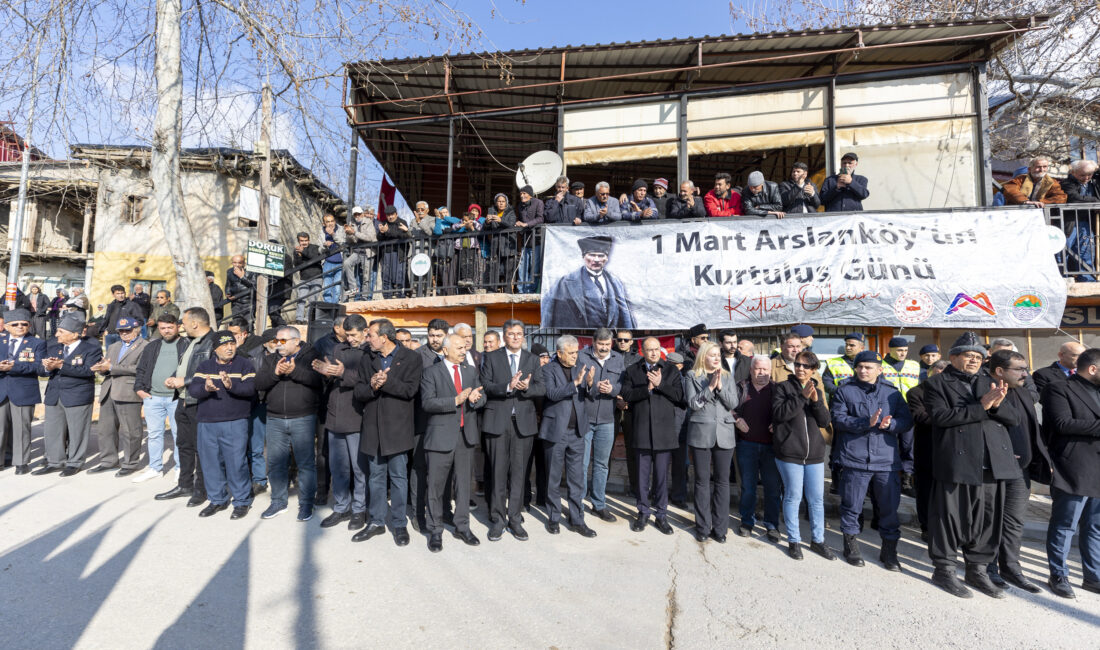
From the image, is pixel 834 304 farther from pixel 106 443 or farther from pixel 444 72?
pixel 106 443

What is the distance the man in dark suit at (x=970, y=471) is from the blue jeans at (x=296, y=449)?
529 centimetres

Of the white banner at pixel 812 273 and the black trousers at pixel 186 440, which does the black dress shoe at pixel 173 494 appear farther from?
the white banner at pixel 812 273

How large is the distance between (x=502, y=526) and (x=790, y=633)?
2.45 metres

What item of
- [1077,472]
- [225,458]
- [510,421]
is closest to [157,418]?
[225,458]

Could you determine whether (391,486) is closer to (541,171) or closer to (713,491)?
(713,491)

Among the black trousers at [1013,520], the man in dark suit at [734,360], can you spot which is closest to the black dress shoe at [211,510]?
the man in dark suit at [734,360]

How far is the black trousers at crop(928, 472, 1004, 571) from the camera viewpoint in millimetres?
3805

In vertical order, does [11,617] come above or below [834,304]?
below

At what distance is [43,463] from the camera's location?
662 cm

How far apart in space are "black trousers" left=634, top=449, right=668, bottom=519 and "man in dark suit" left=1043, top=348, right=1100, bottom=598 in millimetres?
2840

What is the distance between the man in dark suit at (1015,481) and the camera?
382 centimetres

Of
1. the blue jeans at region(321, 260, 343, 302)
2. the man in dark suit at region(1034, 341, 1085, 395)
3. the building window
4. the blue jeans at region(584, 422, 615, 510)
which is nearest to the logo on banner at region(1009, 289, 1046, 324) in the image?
the man in dark suit at region(1034, 341, 1085, 395)

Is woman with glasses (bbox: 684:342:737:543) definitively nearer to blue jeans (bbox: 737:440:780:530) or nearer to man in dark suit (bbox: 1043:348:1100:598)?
blue jeans (bbox: 737:440:780:530)

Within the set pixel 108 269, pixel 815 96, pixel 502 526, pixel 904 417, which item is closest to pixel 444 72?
pixel 815 96
